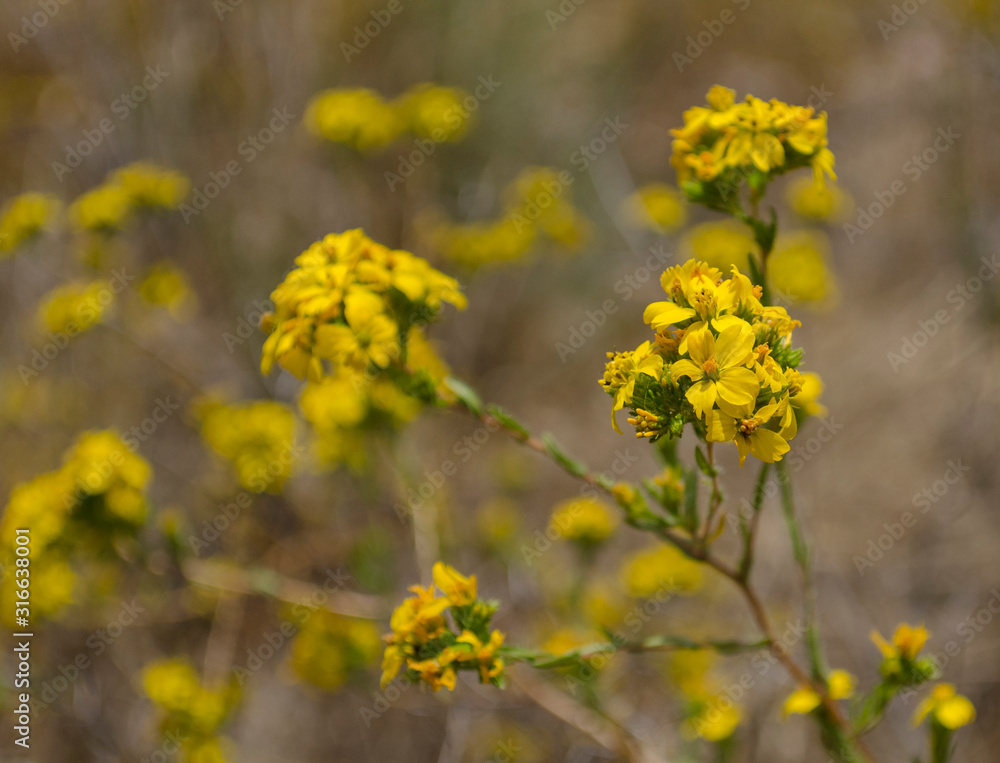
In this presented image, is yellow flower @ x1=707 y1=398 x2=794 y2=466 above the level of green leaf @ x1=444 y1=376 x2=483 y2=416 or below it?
below

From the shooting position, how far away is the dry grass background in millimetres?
3930

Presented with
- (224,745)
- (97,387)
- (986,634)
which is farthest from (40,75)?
(986,634)

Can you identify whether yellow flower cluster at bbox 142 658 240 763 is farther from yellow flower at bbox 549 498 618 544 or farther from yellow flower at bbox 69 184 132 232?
yellow flower at bbox 69 184 132 232

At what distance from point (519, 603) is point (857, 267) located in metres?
3.95

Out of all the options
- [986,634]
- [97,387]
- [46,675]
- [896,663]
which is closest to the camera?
[896,663]

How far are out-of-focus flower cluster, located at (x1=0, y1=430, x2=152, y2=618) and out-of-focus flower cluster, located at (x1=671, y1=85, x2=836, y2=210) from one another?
2157mm

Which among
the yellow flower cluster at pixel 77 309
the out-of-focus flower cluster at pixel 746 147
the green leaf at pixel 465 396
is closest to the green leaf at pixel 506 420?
the green leaf at pixel 465 396

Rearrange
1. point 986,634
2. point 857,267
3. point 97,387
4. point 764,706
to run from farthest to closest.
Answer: point 857,267 → point 97,387 → point 986,634 → point 764,706

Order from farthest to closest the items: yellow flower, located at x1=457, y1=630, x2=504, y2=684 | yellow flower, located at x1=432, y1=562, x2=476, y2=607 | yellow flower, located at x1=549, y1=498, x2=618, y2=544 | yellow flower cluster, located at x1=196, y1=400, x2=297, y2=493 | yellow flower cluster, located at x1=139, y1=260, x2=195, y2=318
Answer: yellow flower cluster, located at x1=139, y1=260, x2=195, y2=318, yellow flower cluster, located at x1=196, y1=400, x2=297, y2=493, yellow flower, located at x1=549, y1=498, x2=618, y2=544, yellow flower, located at x1=432, y1=562, x2=476, y2=607, yellow flower, located at x1=457, y1=630, x2=504, y2=684

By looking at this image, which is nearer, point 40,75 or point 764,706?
point 764,706

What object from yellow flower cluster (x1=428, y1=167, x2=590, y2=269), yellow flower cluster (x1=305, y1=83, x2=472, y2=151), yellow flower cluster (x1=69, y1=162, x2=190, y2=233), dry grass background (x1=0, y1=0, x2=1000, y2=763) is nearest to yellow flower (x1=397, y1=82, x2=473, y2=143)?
yellow flower cluster (x1=305, y1=83, x2=472, y2=151)

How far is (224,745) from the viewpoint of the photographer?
329cm

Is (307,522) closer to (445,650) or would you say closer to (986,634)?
(445,650)

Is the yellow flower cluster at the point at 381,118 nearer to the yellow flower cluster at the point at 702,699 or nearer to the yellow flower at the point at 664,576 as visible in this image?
the yellow flower at the point at 664,576
